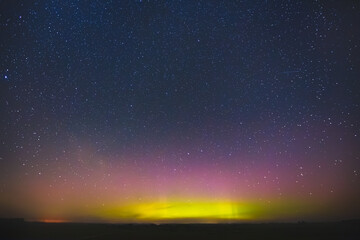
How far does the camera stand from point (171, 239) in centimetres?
2872

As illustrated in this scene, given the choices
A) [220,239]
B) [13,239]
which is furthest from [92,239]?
[220,239]

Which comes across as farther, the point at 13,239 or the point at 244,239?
the point at 244,239

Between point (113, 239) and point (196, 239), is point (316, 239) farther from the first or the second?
point (113, 239)

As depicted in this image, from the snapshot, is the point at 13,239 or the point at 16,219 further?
the point at 16,219

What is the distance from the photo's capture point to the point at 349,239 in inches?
1091

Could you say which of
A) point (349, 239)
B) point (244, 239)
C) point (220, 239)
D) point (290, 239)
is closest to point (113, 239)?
point (220, 239)

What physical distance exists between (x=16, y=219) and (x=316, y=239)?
171ft

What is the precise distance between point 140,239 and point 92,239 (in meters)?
4.34

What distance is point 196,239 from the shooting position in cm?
2861

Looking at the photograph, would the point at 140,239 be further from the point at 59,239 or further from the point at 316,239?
the point at 316,239

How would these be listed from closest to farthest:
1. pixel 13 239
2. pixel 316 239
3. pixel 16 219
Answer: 1. pixel 13 239
2. pixel 316 239
3. pixel 16 219

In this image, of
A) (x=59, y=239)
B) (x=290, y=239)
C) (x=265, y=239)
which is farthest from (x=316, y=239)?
(x=59, y=239)

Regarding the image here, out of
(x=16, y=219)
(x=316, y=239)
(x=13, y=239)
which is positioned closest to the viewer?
(x=13, y=239)

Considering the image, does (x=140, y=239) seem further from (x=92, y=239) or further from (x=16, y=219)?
(x=16, y=219)
